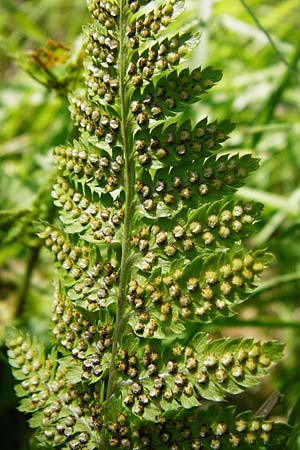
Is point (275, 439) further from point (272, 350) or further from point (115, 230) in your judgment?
point (115, 230)

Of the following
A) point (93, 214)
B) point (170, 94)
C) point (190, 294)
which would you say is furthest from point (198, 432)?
point (170, 94)

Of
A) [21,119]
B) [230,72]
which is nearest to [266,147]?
[230,72]

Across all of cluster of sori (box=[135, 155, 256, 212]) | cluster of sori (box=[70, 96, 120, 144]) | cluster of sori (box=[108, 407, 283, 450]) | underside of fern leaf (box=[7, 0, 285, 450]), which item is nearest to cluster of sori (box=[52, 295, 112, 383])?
underside of fern leaf (box=[7, 0, 285, 450])

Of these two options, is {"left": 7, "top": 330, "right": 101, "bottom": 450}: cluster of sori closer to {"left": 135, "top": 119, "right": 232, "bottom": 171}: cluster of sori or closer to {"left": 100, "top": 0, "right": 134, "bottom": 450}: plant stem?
{"left": 100, "top": 0, "right": 134, "bottom": 450}: plant stem

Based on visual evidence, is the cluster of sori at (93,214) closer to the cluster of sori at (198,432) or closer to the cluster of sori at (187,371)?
the cluster of sori at (187,371)

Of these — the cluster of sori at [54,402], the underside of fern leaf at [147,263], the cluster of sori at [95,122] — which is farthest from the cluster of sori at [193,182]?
the cluster of sori at [54,402]

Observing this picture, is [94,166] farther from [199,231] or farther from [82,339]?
[82,339]
